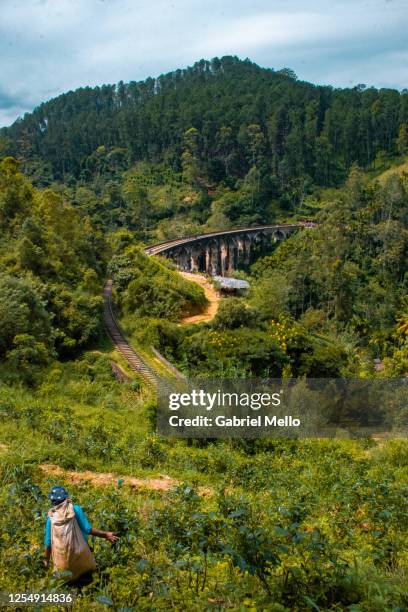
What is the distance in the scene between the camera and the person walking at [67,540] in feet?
13.8

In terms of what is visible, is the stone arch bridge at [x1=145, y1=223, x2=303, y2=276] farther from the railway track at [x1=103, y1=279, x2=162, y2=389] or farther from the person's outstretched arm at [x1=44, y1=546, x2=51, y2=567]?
the person's outstretched arm at [x1=44, y1=546, x2=51, y2=567]

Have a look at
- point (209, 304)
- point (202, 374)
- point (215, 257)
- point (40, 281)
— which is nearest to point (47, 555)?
point (202, 374)

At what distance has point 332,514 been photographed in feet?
24.5

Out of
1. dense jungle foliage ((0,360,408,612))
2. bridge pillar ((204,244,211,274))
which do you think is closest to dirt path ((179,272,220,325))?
bridge pillar ((204,244,211,274))

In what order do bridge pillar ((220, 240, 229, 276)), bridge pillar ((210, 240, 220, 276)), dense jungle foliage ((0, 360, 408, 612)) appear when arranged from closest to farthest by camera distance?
1. dense jungle foliage ((0, 360, 408, 612))
2. bridge pillar ((210, 240, 220, 276))
3. bridge pillar ((220, 240, 229, 276))

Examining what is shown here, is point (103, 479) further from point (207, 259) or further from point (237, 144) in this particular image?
point (237, 144)

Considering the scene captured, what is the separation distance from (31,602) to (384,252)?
159 ft

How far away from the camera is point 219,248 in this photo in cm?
5784

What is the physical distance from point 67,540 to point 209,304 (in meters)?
27.4

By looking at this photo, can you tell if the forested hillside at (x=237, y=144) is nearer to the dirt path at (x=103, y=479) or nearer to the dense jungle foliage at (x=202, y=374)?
the dense jungle foliage at (x=202, y=374)

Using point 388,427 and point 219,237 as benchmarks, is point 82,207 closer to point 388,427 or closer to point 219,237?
point 219,237

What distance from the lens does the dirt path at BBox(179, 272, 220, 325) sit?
94.9ft

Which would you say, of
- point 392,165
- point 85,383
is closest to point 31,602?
point 85,383

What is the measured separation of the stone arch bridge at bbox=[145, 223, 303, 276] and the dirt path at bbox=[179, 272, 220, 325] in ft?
24.0
